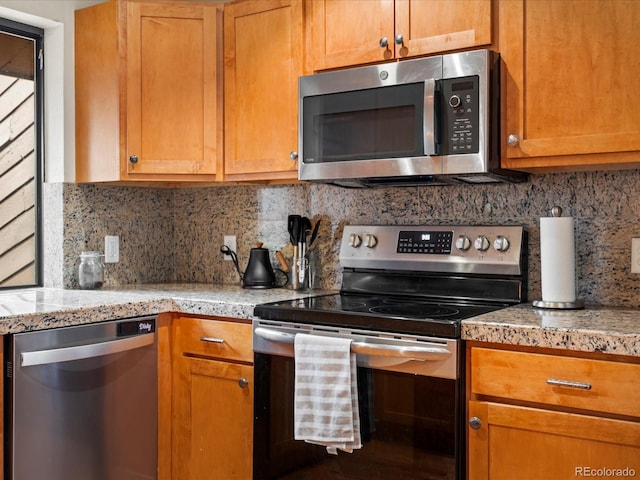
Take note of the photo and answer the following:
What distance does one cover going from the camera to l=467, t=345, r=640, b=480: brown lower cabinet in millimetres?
1632

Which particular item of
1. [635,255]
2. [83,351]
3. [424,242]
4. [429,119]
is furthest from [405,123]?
[83,351]

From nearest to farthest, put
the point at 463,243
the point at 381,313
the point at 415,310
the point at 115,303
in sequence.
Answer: the point at 381,313 → the point at 415,310 → the point at 115,303 → the point at 463,243

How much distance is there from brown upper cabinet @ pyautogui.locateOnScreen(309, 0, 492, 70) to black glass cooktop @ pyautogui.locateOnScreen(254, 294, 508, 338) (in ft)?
2.80

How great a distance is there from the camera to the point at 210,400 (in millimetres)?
2365

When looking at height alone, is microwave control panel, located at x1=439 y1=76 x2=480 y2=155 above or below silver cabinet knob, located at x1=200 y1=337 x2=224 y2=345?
above

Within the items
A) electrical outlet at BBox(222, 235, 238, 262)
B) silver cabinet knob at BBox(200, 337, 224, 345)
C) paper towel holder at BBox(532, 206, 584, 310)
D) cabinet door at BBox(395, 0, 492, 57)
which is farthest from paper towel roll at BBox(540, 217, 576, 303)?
electrical outlet at BBox(222, 235, 238, 262)

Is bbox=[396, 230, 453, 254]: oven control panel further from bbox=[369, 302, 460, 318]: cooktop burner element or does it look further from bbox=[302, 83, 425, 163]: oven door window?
bbox=[302, 83, 425, 163]: oven door window

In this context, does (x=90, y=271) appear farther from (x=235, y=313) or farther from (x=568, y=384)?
(x=568, y=384)

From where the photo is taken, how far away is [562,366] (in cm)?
170

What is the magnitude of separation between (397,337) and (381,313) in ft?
0.40

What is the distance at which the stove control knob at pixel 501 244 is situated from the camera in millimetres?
2283

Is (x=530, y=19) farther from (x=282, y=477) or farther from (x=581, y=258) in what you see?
(x=282, y=477)

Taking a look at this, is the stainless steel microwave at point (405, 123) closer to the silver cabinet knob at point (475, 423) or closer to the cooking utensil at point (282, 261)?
the cooking utensil at point (282, 261)

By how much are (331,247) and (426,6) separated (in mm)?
1035
